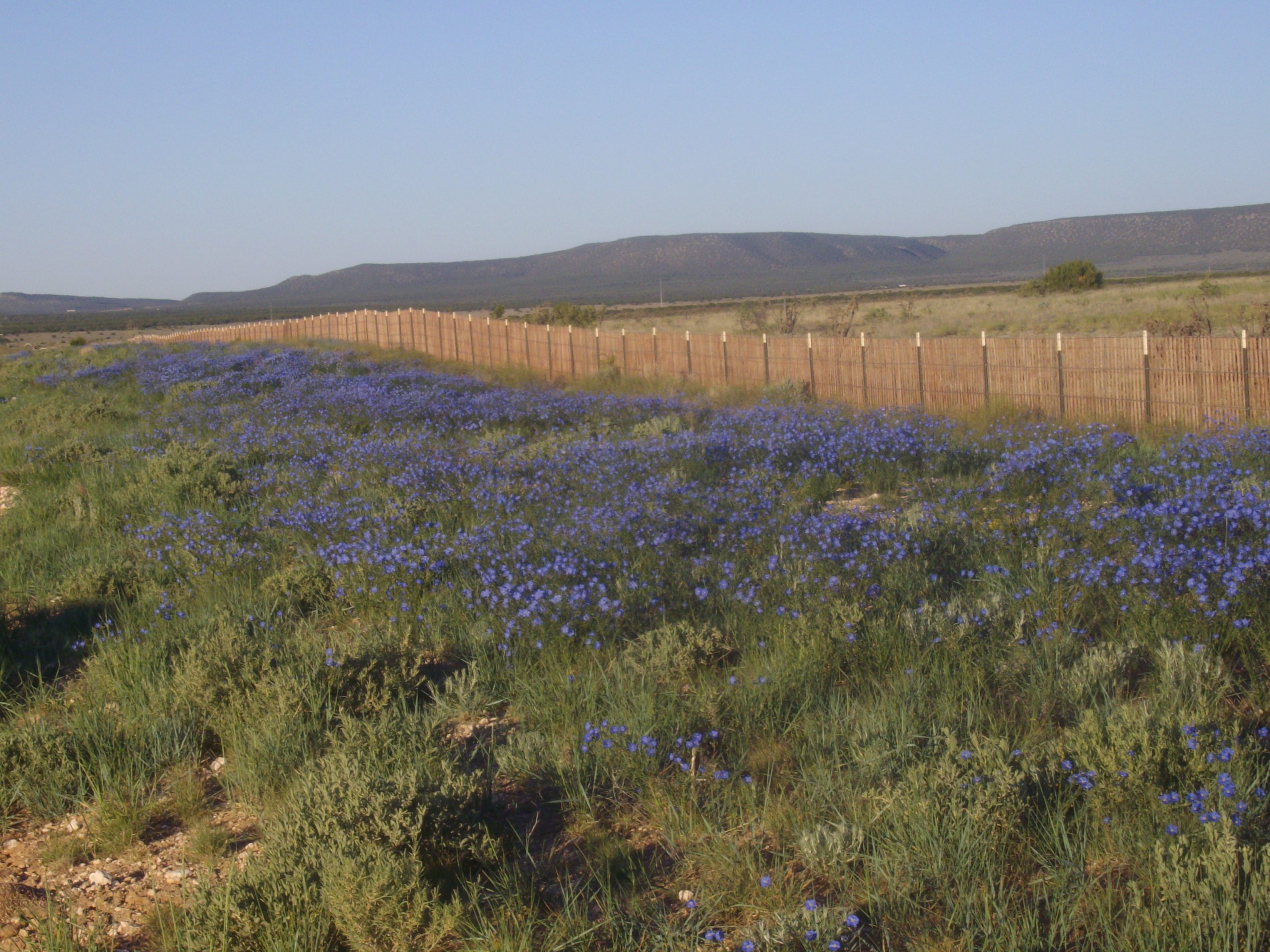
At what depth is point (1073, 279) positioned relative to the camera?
183ft

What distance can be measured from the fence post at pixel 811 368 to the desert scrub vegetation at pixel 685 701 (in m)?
8.36

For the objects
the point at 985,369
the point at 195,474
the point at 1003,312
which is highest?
the point at 1003,312

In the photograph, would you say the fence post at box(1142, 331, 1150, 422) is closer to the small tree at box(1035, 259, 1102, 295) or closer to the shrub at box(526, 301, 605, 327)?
the shrub at box(526, 301, 605, 327)

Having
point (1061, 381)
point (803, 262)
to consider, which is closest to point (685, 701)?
point (1061, 381)

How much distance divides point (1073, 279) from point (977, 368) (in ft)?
152

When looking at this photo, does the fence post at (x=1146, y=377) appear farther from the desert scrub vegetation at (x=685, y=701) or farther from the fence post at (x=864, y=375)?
the fence post at (x=864, y=375)

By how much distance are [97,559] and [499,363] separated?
20.7 metres

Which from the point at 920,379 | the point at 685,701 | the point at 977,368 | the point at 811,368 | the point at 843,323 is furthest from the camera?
the point at 843,323

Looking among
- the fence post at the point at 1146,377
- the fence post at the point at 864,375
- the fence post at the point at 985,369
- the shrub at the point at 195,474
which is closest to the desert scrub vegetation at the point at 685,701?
the shrub at the point at 195,474

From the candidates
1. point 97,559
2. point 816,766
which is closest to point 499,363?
point 97,559

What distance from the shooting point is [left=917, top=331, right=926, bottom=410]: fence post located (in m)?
15.2

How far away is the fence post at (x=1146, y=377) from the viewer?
40.3ft

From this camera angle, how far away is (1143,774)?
3.27 m

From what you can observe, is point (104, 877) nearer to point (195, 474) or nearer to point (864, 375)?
point (195, 474)
